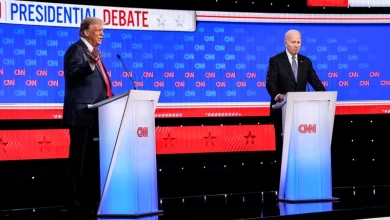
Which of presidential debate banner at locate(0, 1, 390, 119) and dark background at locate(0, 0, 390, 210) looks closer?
presidential debate banner at locate(0, 1, 390, 119)

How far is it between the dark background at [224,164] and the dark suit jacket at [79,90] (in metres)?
2.00

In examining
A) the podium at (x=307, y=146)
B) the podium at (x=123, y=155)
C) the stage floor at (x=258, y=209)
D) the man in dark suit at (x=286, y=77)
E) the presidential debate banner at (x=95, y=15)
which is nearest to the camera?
the podium at (x=123, y=155)

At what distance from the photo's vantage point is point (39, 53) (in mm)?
7109

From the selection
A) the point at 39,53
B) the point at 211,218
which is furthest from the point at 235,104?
the point at 211,218

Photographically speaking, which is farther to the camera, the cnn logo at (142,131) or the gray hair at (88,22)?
the gray hair at (88,22)

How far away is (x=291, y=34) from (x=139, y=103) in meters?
1.78

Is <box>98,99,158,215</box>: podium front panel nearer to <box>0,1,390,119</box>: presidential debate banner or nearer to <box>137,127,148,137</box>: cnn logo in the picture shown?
<box>137,127,148,137</box>: cnn logo

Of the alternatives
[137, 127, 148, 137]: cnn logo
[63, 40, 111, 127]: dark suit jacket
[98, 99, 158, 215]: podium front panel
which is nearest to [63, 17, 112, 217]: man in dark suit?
[63, 40, 111, 127]: dark suit jacket

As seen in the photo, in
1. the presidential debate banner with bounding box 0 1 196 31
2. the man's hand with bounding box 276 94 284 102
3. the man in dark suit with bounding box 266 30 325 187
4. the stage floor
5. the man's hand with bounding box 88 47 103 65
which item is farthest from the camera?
the presidential debate banner with bounding box 0 1 196 31

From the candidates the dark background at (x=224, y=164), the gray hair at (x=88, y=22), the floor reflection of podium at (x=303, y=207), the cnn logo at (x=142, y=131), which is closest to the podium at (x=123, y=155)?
the cnn logo at (x=142, y=131)

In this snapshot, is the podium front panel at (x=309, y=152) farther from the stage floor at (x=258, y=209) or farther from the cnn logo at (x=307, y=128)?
the stage floor at (x=258, y=209)

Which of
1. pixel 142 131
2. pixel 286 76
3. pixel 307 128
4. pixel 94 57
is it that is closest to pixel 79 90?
pixel 94 57

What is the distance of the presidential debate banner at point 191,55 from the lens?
704cm

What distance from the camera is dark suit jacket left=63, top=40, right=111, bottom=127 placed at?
517 cm
